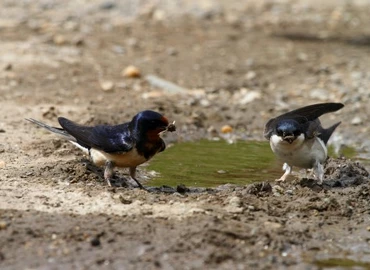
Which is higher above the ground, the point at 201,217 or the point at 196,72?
the point at 201,217

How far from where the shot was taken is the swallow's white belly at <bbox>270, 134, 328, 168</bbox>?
723cm

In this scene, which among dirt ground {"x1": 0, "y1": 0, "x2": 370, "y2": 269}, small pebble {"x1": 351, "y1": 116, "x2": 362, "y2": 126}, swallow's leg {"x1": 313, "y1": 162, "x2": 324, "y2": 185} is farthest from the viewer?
small pebble {"x1": 351, "y1": 116, "x2": 362, "y2": 126}

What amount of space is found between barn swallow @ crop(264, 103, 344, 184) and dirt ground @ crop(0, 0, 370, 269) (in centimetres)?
23

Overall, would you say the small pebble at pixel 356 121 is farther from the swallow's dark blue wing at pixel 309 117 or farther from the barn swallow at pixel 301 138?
the barn swallow at pixel 301 138

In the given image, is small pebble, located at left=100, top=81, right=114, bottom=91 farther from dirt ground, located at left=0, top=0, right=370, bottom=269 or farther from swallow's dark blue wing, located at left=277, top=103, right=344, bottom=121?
swallow's dark blue wing, located at left=277, top=103, right=344, bottom=121

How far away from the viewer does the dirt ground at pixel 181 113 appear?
577cm

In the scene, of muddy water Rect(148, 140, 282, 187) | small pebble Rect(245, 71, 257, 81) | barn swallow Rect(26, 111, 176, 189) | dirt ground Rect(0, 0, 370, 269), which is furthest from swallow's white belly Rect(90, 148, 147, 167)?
small pebble Rect(245, 71, 257, 81)

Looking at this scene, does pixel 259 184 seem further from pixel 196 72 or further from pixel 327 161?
pixel 196 72

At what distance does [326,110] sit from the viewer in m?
7.74

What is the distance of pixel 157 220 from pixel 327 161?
2600 millimetres

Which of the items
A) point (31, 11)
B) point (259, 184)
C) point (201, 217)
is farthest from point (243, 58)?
point (201, 217)

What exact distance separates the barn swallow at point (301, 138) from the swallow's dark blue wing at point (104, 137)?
120cm

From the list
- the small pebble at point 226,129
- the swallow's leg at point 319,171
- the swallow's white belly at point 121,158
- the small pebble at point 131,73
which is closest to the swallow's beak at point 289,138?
the swallow's leg at point 319,171

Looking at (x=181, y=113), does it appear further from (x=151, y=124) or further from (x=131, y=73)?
(x=151, y=124)
